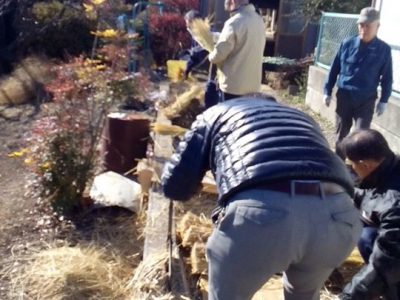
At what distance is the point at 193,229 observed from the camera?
156 inches

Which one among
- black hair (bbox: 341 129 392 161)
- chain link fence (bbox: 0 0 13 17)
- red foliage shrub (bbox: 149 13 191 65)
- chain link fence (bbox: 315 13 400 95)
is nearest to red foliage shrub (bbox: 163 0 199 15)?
red foliage shrub (bbox: 149 13 191 65)

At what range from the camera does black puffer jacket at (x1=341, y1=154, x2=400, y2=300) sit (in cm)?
303

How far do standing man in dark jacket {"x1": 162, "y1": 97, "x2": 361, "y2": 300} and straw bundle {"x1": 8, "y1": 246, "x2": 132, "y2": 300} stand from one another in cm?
152

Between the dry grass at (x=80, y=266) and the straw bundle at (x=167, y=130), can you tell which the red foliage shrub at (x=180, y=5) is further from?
the dry grass at (x=80, y=266)

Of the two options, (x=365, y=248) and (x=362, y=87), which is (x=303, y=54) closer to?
(x=362, y=87)

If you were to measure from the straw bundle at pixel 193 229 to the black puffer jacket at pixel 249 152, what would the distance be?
1359 millimetres

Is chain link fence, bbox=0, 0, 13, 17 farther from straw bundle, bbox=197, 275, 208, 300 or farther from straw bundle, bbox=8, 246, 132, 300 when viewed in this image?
straw bundle, bbox=197, 275, 208, 300

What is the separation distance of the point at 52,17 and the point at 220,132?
36.7ft

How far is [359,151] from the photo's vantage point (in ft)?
9.89

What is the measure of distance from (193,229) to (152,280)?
61 centimetres

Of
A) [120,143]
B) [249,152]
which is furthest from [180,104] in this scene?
[249,152]

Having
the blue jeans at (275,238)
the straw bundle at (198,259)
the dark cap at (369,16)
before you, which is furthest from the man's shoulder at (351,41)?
the blue jeans at (275,238)

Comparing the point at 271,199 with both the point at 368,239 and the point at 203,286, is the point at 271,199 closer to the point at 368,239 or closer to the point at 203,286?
the point at 368,239

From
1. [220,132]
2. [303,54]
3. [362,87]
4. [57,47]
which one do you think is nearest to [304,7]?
[303,54]
